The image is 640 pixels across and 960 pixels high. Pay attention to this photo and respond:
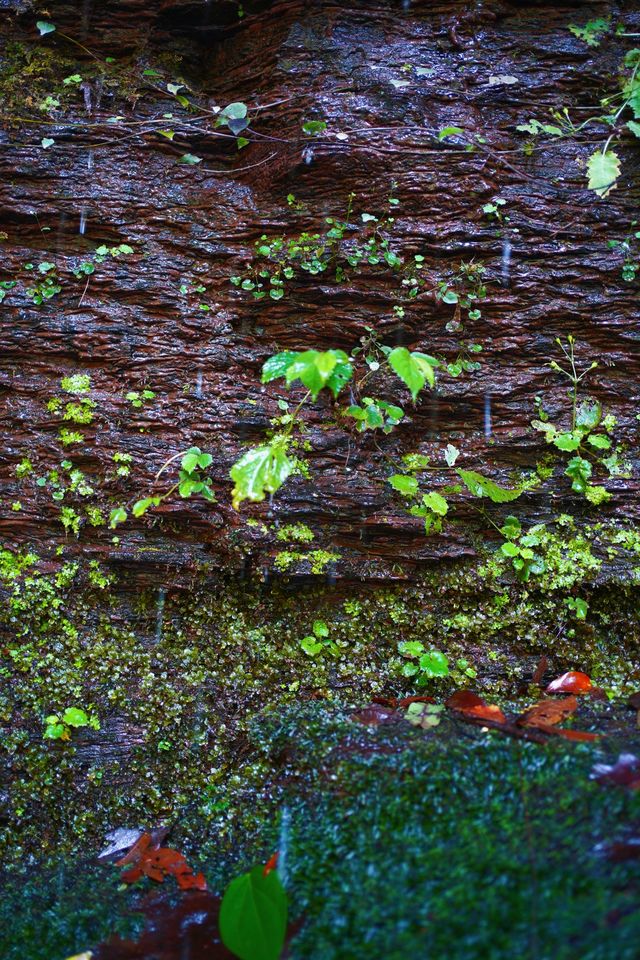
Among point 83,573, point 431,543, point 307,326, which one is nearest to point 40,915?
point 83,573

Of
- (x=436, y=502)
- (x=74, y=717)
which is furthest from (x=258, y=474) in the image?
(x=74, y=717)

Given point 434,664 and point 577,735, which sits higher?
point 577,735

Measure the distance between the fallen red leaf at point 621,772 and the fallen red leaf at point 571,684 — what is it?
1008 millimetres

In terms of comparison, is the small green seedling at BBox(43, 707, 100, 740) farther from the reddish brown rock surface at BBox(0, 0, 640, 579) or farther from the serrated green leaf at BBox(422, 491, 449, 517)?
the serrated green leaf at BBox(422, 491, 449, 517)

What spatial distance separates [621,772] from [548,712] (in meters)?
0.68

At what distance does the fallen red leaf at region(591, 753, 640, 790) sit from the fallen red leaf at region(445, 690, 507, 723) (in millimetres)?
581

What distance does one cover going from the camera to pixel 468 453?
3453 mm

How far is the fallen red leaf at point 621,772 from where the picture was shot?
1834 millimetres

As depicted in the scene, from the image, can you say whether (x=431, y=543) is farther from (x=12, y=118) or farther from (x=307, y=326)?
(x=12, y=118)

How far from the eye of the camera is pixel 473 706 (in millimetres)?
2795

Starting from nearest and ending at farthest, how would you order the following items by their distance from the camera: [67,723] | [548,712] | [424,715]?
[548,712] → [424,715] → [67,723]

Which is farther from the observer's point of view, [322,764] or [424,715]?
[424,715]

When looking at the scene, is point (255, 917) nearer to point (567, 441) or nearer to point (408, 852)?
point (408, 852)

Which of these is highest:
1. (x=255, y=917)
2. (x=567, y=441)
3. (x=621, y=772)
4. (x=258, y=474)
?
(x=258, y=474)
